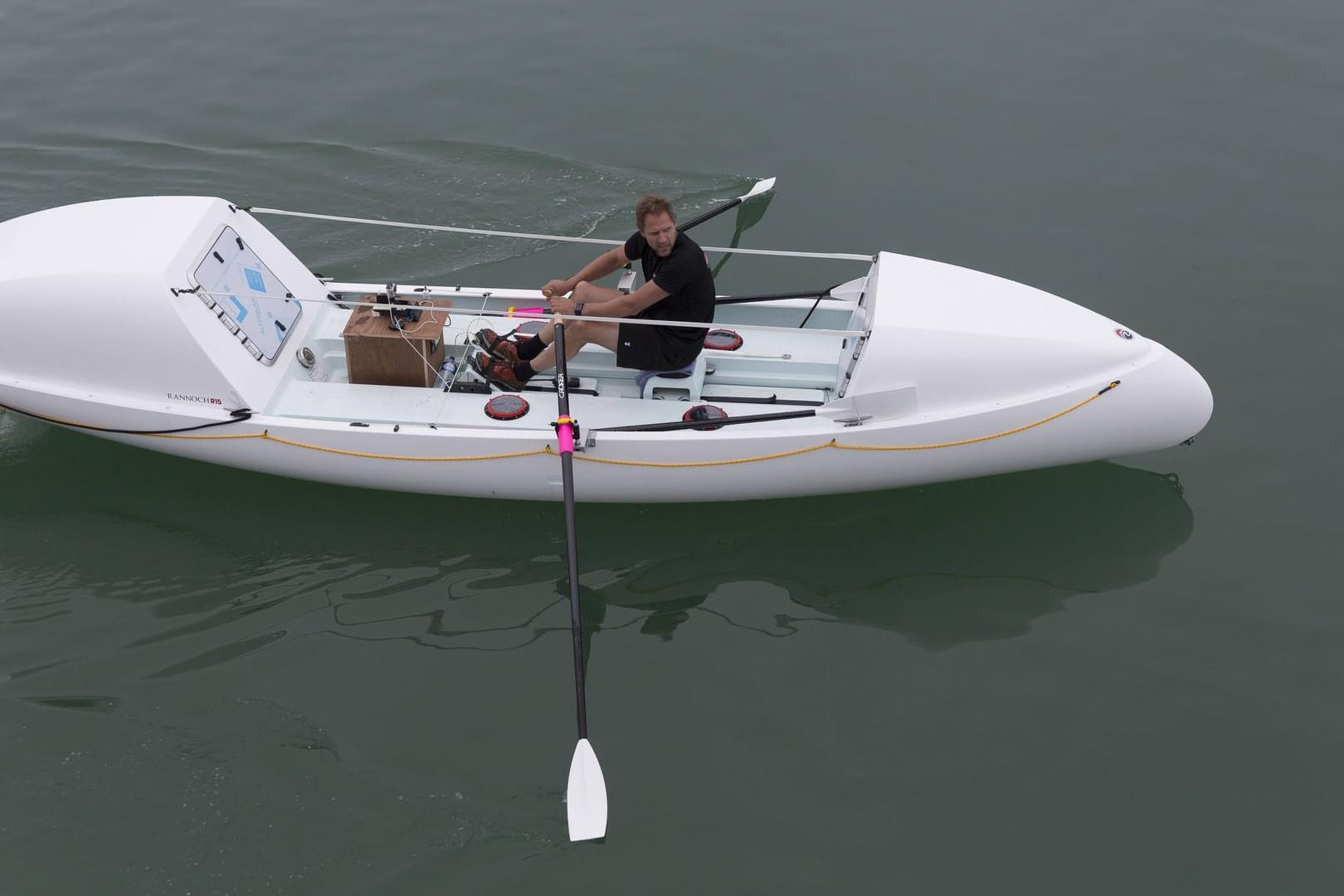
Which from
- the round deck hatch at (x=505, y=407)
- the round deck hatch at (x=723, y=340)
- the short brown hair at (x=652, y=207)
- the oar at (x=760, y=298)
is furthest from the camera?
the oar at (x=760, y=298)

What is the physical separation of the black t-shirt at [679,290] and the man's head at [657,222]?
0.09 metres

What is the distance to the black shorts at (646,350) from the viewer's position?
6.78 metres

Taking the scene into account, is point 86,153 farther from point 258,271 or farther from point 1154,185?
point 1154,185

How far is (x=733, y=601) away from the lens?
Result: 6.57 m

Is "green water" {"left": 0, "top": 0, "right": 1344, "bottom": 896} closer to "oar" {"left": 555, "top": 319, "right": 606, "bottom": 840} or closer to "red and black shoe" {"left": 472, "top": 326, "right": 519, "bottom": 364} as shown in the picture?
"oar" {"left": 555, "top": 319, "right": 606, "bottom": 840}

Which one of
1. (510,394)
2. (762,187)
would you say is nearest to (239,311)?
(510,394)

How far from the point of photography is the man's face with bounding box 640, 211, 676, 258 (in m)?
6.18

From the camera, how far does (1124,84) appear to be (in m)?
11.4

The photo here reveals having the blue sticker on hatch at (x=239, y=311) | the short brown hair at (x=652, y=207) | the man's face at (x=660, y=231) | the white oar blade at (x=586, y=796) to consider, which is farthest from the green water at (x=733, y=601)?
the short brown hair at (x=652, y=207)

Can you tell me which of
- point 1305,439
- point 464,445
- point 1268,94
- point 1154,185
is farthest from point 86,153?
point 1268,94

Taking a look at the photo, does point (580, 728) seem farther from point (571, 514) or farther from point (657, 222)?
point (657, 222)

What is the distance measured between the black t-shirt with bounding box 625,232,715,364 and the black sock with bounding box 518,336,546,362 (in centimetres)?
66

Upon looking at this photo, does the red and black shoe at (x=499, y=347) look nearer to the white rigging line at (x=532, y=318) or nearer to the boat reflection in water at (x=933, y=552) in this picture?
the white rigging line at (x=532, y=318)

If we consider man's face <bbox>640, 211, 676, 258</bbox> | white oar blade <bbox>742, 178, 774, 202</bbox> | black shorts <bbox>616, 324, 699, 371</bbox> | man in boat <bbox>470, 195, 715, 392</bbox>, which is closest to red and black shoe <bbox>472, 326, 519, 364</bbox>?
man in boat <bbox>470, 195, 715, 392</bbox>
